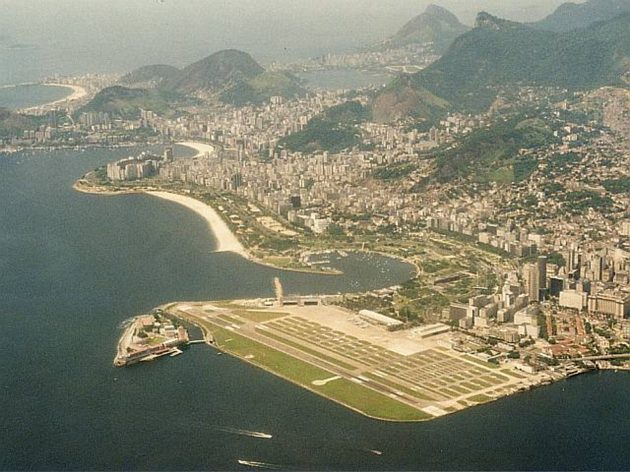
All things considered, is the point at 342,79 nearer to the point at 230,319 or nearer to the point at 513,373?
the point at 230,319

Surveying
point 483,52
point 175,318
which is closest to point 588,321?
point 175,318

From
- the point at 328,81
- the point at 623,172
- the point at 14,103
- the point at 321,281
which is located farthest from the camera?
the point at 328,81

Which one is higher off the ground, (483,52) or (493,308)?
(483,52)

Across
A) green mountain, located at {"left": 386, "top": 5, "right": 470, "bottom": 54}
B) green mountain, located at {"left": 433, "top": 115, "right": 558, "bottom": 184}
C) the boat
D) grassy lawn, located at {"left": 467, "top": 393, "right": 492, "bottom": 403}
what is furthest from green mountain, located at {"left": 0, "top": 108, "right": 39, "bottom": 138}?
the boat

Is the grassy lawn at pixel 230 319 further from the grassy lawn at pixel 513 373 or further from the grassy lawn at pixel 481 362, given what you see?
the grassy lawn at pixel 513 373

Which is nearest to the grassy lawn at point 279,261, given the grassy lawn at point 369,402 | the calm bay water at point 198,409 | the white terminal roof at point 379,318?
the calm bay water at point 198,409

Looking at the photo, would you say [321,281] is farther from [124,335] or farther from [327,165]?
[327,165]
